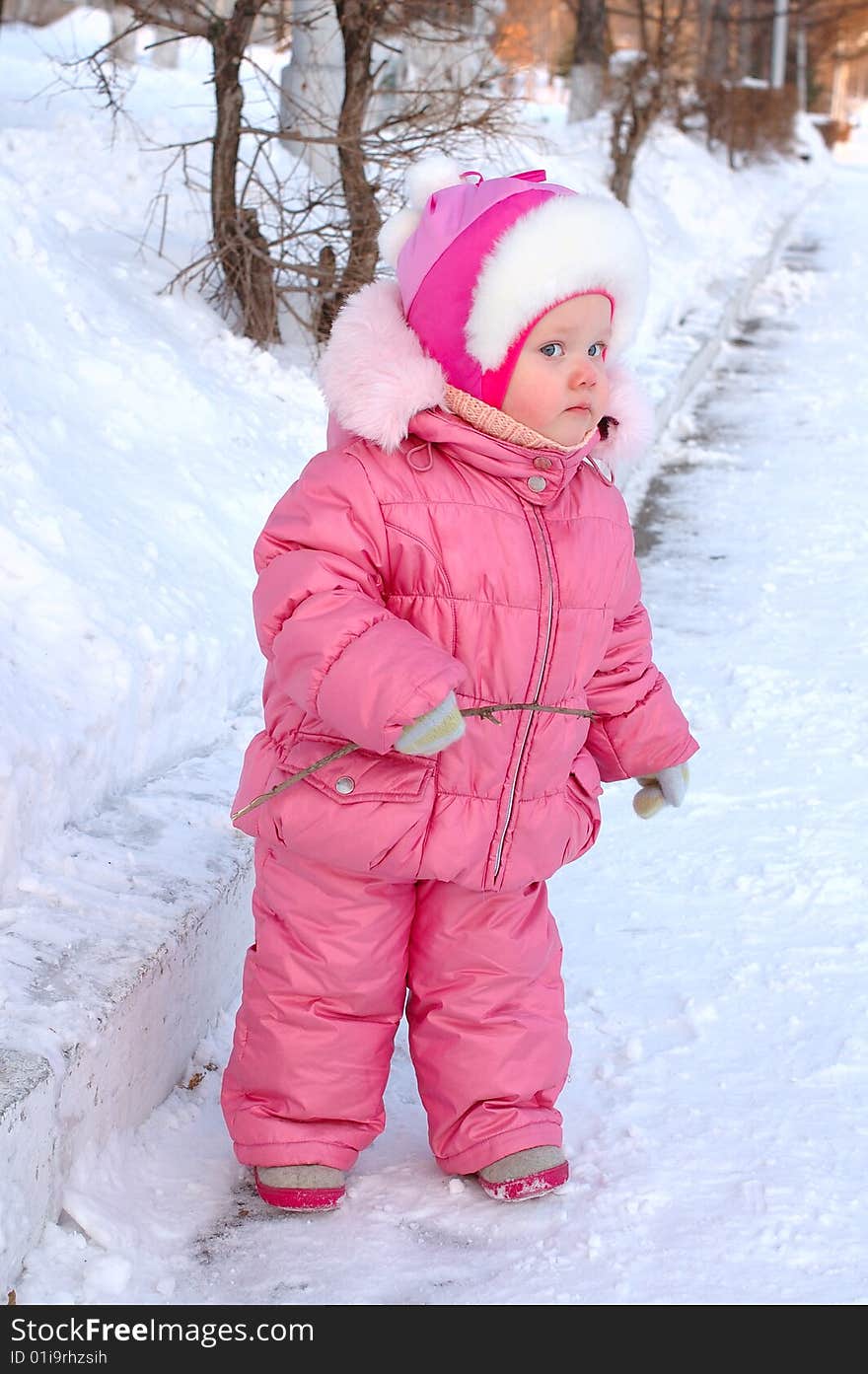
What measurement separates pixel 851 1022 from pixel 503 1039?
779 mm

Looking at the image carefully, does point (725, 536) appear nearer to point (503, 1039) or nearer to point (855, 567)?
point (855, 567)

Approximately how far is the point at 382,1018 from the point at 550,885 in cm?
109

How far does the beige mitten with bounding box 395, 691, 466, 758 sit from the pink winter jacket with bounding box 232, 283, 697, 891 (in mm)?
78

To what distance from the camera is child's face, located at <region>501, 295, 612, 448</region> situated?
2123 millimetres

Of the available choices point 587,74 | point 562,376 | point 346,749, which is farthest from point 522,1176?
point 587,74

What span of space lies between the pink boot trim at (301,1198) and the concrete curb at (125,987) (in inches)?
9.5

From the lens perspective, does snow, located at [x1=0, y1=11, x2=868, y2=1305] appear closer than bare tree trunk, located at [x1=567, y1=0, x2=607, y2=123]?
Yes

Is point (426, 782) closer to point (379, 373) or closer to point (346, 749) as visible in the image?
point (346, 749)

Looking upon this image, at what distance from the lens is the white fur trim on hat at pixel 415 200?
7.35ft

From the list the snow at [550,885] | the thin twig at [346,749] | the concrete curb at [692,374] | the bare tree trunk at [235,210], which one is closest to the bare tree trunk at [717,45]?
the concrete curb at [692,374]

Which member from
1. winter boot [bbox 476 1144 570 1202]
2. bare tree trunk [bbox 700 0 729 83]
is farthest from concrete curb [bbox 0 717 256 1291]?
bare tree trunk [bbox 700 0 729 83]

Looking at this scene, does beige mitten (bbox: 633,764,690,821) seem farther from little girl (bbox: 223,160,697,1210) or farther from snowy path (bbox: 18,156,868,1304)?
snowy path (bbox: 18,156,868,1304)

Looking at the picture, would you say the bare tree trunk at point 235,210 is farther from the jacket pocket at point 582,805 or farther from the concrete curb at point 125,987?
the jacket pocket at point 582,805

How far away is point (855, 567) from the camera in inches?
212
